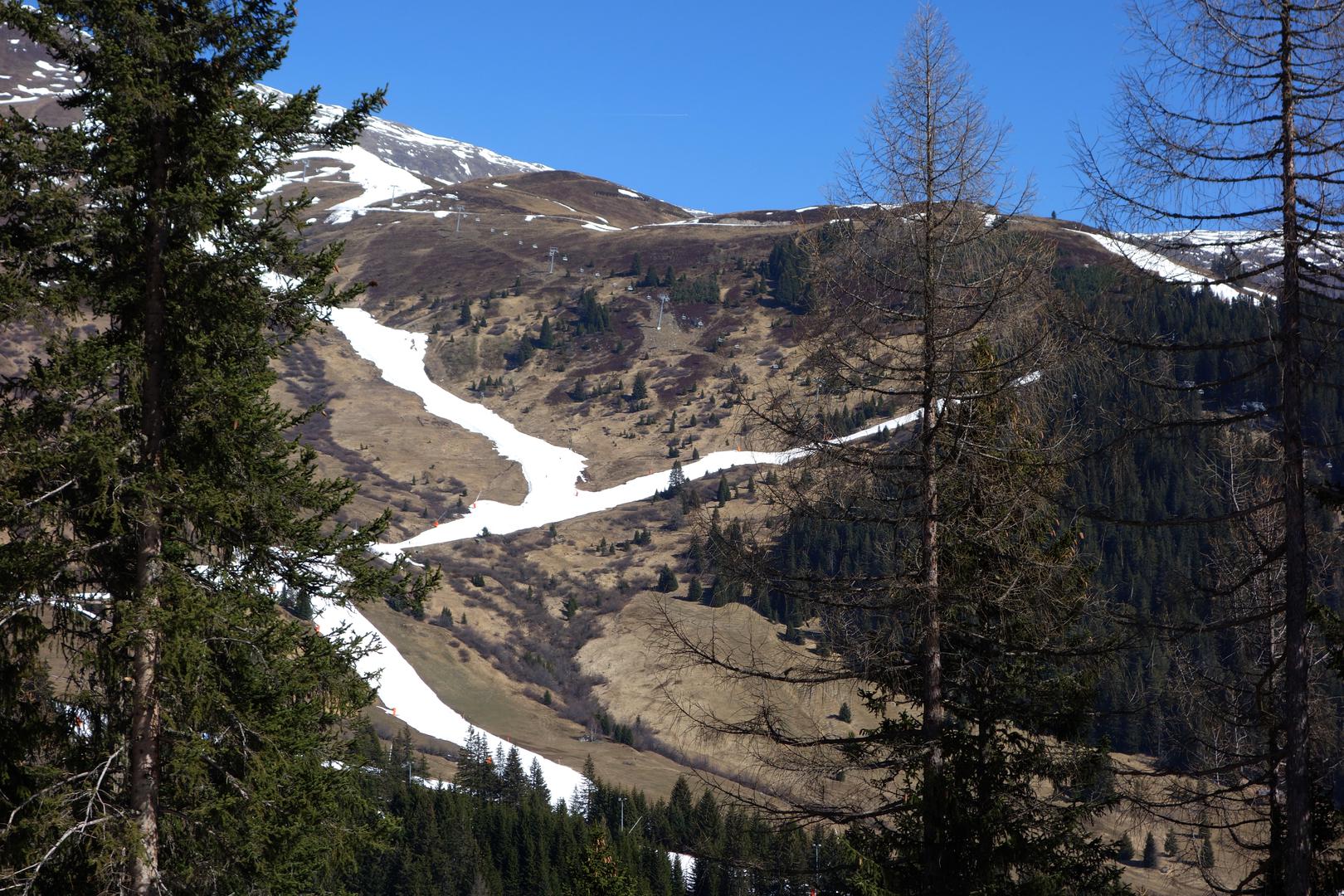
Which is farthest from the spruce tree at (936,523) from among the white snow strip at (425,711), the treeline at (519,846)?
the white snow strip at (425,711)

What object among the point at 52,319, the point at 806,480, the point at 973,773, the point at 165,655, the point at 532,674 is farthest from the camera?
the point at 532,674

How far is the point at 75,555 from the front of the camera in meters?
9.02

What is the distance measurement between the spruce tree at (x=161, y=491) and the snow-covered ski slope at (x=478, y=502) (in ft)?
220

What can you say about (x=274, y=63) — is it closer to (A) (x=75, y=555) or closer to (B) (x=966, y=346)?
(A) (x=75, y=555)

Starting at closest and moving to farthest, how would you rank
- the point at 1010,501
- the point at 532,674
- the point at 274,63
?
the point at 274,63 < the point at 1010,501 < the point at 532,674

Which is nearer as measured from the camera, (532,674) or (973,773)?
(973,773)

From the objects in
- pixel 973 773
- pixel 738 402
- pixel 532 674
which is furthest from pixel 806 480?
pixel 532 674

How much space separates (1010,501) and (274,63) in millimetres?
7923

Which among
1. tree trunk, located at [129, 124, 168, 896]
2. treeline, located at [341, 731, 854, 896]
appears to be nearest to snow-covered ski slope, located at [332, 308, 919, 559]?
treeline, located at [341, 731, 854, 896]

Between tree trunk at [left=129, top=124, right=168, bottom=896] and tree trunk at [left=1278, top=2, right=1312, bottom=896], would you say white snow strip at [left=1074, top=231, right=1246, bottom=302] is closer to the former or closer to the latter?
tree trunk at [left=1278, top=2, right=1312, bottom=896]

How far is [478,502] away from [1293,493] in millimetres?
128083

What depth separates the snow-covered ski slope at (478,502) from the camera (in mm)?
89350

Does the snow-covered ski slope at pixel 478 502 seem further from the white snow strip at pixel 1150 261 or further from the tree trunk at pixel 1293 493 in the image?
the tree trunk at pixel 1293 493

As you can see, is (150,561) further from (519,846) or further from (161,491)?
(519,846)
